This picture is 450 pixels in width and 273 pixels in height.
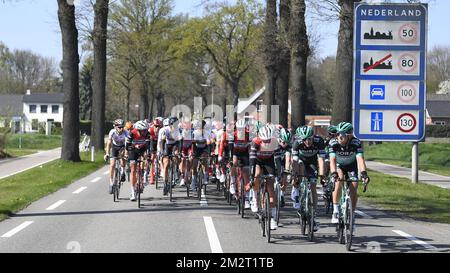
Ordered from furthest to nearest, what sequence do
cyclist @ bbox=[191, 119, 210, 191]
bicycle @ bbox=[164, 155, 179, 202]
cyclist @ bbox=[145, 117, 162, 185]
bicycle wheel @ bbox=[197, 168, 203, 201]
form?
1. cyclist @ bbox=[145, 117, 162, 185]
2. cyclist @ bbox=[191, 119, 210, 191]
3. bicycle wheel @ bbox=[197, 168, 203, 201]
4. bicycle @ bbox=[164, 155, 179, 202]

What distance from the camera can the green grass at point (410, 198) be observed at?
48.7ft

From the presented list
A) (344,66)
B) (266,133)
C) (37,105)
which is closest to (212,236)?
(266,133)

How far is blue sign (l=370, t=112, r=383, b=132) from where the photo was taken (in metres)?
20.3

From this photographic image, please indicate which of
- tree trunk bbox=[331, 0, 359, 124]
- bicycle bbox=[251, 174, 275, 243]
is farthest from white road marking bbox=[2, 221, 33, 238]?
tree trunk bbox=[331, 0, 359, 124]

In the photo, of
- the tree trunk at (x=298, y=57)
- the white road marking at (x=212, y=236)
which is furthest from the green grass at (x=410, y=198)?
the tree trunk at (x=298, y=57)

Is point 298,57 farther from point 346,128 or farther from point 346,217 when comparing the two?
point 346,217

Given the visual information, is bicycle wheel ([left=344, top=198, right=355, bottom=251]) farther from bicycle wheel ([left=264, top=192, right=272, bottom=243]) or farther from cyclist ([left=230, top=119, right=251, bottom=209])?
cyclist ([left=230, top=119, right=251, bottom=209])

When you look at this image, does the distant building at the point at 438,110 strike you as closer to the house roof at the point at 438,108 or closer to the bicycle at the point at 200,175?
the house roof at the point at 438,108

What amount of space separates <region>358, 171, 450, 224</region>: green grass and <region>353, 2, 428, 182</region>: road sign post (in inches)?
60.4

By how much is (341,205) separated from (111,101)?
263 feet

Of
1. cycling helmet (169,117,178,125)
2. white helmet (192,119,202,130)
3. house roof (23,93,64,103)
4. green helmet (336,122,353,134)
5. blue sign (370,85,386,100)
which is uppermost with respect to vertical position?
house roof (23,93,64,103)

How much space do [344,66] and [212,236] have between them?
12830mm

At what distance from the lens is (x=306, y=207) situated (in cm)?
1103
